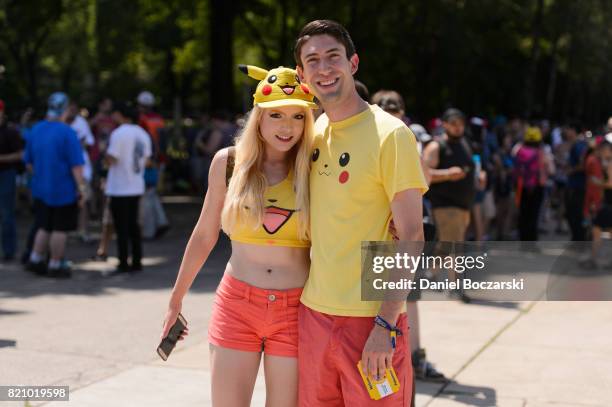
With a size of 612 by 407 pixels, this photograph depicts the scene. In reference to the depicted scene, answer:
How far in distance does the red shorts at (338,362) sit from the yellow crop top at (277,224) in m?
0.30

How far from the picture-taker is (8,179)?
34.9 feet

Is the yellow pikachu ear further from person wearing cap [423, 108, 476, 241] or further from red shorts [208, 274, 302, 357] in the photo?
person wearing cap [423, 108, 476, 241]

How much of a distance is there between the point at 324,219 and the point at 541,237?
477 inches

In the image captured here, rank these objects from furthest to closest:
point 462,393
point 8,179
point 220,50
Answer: point 220,50 → point 8,179 → point 462,393

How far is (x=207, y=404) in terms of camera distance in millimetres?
5273

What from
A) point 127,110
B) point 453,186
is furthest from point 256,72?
point 127,110

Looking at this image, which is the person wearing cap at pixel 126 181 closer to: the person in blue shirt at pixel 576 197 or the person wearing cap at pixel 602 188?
the person wearing cap at pixel 602 188

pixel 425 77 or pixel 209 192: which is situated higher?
pixel 425 77

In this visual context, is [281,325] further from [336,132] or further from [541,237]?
[541,237]

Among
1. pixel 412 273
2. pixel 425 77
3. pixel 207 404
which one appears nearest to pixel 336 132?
pixel 412 273

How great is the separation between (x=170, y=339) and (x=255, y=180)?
2.51 ft

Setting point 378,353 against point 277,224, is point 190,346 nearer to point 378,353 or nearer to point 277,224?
point 277,224

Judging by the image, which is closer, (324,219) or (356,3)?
(324,219)

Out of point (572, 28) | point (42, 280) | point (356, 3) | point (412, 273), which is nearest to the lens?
point (412, 273)
